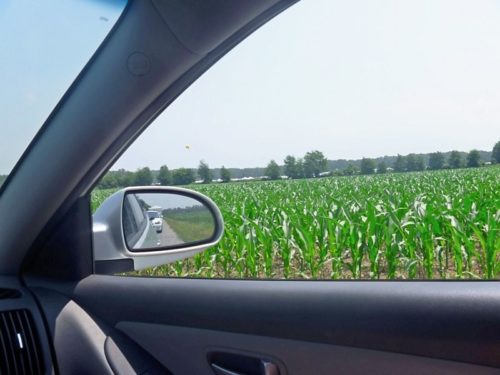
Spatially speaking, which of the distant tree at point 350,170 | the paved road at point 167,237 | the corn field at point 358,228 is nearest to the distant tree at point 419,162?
the corn field at point 358,228

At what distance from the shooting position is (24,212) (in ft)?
6.33

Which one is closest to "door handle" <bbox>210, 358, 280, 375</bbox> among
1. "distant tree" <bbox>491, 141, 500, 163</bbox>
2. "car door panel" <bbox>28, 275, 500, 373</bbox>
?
"car door panel" <bbox>28, 275, 500, 373</bbox>

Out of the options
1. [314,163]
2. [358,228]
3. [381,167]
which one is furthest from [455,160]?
[358,228]

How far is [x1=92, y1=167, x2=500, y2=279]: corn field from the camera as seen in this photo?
2.65m

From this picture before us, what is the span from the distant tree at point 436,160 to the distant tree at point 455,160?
0.04m

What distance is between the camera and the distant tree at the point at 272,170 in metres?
2.29

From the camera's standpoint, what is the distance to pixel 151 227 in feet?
7.12

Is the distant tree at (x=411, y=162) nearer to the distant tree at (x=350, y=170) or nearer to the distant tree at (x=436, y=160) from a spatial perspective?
the distant tree at (x=436, y=160)

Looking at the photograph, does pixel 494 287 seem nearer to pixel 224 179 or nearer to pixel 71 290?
pixel 224 179

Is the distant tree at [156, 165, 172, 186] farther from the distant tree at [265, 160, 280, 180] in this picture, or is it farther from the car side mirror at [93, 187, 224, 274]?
the distant tree at [265, 160, 280, 180]

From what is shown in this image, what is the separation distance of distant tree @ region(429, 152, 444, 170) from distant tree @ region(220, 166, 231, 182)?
2.94ft

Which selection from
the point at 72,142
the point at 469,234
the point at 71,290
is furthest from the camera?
the point at 469,234

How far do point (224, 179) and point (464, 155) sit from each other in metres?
1.04

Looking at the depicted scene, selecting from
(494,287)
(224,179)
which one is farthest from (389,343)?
(224,179)
